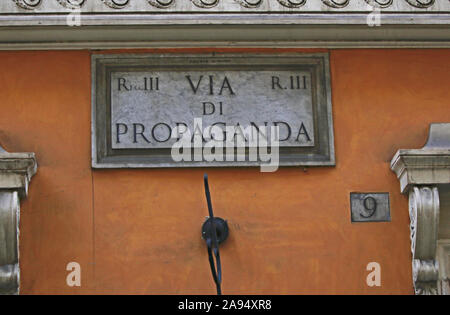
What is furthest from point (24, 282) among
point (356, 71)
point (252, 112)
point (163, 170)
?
point (356, 71)

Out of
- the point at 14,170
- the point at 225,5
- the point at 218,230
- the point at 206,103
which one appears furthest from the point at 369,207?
the point at 14,170

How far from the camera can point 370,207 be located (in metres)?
9.12

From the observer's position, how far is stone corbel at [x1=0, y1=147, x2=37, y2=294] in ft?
28.0

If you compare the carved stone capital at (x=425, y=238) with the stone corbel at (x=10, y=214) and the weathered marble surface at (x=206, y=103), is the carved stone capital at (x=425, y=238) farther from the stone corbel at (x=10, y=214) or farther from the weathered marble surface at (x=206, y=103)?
the stone corbel at (x=10, y=214)

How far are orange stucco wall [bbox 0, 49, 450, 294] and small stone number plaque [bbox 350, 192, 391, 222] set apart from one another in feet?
0.19

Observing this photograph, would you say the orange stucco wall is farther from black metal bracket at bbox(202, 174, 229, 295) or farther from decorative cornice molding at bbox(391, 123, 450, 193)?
decorative cornice molding at bbox(391, 123, 450, 193)

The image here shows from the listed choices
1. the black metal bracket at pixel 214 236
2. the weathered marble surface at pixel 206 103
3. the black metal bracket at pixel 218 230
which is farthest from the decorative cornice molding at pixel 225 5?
the black metal bracket at pixel 218 230

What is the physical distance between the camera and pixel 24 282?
880cm

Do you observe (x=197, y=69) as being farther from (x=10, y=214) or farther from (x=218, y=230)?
(x=10, y=214)

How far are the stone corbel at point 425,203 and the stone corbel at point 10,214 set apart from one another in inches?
113

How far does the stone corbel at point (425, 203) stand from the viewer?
8820 mm

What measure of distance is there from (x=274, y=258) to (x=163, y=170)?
1106mm

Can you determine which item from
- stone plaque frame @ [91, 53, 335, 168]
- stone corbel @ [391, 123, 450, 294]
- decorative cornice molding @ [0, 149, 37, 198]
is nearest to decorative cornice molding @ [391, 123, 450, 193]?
stone corbel @ [391, 123, 450, 294]

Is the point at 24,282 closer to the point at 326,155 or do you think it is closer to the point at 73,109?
the point at 73,109
